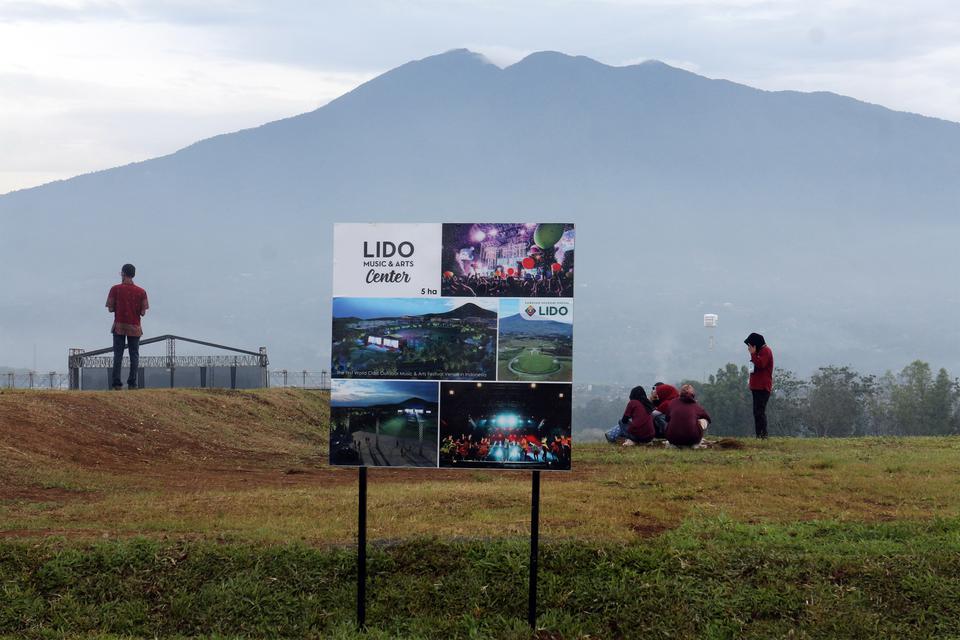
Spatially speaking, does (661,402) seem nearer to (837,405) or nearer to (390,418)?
(390,418)

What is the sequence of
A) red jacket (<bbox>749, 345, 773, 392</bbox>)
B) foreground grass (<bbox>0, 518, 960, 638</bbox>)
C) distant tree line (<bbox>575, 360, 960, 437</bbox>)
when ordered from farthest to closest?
distant tree line (<bbox>575, 360, 960, 437</bbox>), red jacket (<bbox>749, 345, 773, 392</bbox>), foreground grass (<bbox>0, 518, 960, 638</bbox>)

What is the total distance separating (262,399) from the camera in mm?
28469

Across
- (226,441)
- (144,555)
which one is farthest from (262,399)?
(144,555)

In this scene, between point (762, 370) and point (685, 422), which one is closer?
point (685, 422)

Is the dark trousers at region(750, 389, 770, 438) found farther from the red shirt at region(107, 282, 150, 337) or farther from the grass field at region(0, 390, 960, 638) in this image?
the red shirt at region(107, 282, 150, 337)

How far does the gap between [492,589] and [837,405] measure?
3422 inches

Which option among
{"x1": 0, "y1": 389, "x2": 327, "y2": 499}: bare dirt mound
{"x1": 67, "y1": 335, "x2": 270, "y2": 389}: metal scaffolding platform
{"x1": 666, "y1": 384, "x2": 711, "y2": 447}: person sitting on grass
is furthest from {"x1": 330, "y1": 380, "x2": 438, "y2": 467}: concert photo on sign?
{"x1": 67, "y1": 335, "x2": 270, "y2": 389}: metal scaffolding platform

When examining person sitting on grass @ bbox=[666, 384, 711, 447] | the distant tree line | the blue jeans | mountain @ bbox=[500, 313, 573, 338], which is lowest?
the distant tree line

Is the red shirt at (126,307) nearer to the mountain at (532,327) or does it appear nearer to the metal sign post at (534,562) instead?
the metal sign post at (534,562)

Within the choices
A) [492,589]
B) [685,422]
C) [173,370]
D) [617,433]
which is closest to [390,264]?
[492,589]

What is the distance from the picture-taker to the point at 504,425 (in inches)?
365

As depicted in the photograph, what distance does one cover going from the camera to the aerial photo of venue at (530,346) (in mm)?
9203

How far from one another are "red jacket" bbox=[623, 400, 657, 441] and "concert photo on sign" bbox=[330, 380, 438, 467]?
11.4 meters

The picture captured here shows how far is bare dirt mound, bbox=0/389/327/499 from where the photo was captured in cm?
1680
